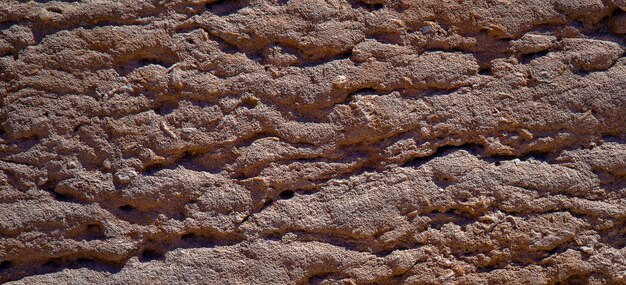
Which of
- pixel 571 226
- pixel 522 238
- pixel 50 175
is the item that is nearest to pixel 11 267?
pixel 50 175

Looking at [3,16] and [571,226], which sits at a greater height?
[3,16]

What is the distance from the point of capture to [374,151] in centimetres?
171

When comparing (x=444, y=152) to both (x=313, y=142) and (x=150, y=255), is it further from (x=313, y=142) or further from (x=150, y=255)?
(x=150, y=255)

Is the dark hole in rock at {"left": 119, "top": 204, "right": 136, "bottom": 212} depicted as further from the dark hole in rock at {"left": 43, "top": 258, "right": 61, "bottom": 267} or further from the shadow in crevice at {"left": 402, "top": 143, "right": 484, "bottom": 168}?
the shadow in crevice at {"left": 402, "top": 143, "right": 484, "bottom": 168}

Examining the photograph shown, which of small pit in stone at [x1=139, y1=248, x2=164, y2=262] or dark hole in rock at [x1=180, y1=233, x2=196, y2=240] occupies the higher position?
dark hole in rock at [x1=180, y1=233, x2=196, y2=240]

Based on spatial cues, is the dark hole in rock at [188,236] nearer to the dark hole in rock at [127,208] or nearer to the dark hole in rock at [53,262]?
the dark hole in rock at [127,208]

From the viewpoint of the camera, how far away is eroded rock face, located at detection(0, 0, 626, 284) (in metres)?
1.64

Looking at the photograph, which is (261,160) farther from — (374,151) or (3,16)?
(3,16)

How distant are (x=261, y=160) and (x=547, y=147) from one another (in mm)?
761

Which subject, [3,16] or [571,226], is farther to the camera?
[571,226]

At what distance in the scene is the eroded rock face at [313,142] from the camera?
5.37 feet

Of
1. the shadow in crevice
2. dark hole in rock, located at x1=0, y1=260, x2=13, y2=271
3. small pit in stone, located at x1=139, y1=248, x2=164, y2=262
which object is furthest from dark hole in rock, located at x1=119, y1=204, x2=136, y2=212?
the shadow in crevice

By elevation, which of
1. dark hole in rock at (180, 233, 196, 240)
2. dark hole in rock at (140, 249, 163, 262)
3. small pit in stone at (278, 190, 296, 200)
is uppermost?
small pit in stone at (278, 190, 296, 200)

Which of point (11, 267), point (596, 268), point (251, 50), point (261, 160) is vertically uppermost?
point (251, 50)
